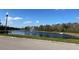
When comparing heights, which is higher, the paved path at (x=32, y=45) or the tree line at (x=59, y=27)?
the tree line at (x=59, y=27)

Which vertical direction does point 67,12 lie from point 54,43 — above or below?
above

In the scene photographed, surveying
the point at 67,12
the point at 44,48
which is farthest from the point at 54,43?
the point at 67,12

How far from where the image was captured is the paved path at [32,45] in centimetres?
441

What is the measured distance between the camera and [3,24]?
14.6ft

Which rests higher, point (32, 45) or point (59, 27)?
point (59, 27)

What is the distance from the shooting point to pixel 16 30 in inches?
176

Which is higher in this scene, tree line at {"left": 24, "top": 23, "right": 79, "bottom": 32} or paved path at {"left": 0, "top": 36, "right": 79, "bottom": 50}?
tree line at {"left": 24, "top": 23, "right": 79, "bottom": 32}

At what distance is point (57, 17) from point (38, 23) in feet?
0.82

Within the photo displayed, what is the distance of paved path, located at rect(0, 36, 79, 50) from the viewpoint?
14.5ft

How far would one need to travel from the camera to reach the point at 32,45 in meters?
4.44
